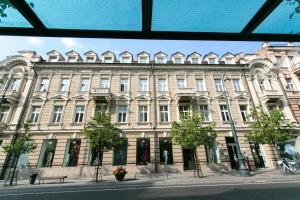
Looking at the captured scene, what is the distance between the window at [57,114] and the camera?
1962cm

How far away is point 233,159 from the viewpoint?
1912 centimetres

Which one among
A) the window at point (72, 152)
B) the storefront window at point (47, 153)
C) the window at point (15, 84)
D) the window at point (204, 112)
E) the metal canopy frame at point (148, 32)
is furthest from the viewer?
the window at point (15, 84)

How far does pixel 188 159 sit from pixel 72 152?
41.2 ft

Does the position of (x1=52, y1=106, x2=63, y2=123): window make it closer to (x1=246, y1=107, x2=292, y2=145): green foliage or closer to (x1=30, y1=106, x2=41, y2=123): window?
(x1=30, y1=106, x2=41, y2=123): window

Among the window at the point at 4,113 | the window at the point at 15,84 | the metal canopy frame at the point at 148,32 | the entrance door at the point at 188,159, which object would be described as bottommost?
the entrance door at the point at 188,159

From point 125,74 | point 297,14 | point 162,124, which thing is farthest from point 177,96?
point 297,14

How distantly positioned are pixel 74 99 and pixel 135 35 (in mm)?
20639

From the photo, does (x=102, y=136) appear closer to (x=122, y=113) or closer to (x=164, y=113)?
(x=122, y=113)

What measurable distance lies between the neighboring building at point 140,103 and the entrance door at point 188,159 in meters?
0.10

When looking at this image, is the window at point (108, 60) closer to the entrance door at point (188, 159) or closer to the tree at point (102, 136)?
the tree at point (102, 136)

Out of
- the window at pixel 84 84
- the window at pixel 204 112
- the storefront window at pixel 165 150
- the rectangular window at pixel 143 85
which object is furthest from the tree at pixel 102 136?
the window at pixel 204 112

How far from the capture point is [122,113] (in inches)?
805

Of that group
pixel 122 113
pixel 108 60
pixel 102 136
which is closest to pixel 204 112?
pixel 122 113

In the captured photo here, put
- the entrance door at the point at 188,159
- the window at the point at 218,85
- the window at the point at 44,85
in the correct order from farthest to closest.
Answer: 1. the window at the point at 218,85
2. the window at the point at 44,85
3. the entrance door at the point at 188,159
